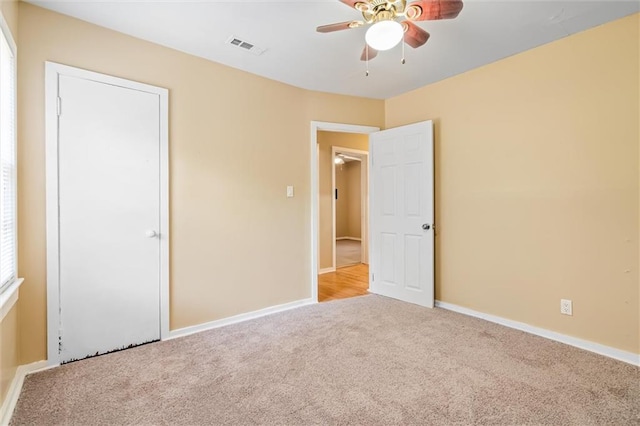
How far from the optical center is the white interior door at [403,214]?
3.40 m

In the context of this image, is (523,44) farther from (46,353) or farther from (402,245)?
(46,353)

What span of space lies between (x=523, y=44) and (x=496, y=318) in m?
2.46

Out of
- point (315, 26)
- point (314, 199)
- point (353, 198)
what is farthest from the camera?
point (353, 198)

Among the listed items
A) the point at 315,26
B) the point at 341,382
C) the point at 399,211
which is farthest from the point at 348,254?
the point at 315,26

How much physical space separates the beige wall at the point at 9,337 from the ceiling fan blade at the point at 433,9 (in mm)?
2291

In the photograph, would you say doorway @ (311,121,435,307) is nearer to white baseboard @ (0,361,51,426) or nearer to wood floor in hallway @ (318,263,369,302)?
wood floor in hallway @ (318,263,369,302)

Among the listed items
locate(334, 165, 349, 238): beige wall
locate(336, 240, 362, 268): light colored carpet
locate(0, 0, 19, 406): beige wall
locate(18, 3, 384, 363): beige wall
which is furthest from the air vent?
locate(334, 165, 349, 238): beige wall

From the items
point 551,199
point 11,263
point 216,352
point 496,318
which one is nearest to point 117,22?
point 11,263

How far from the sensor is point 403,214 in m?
3.63

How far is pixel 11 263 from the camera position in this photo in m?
1.89

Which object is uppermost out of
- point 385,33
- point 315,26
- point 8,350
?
point 315,26

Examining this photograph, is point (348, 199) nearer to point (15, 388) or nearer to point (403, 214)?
point (403, 214)

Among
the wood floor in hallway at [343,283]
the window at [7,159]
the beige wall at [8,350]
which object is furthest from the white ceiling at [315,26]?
the wood floor in hallway at [343,283]

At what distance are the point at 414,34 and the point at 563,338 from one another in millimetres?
2648
